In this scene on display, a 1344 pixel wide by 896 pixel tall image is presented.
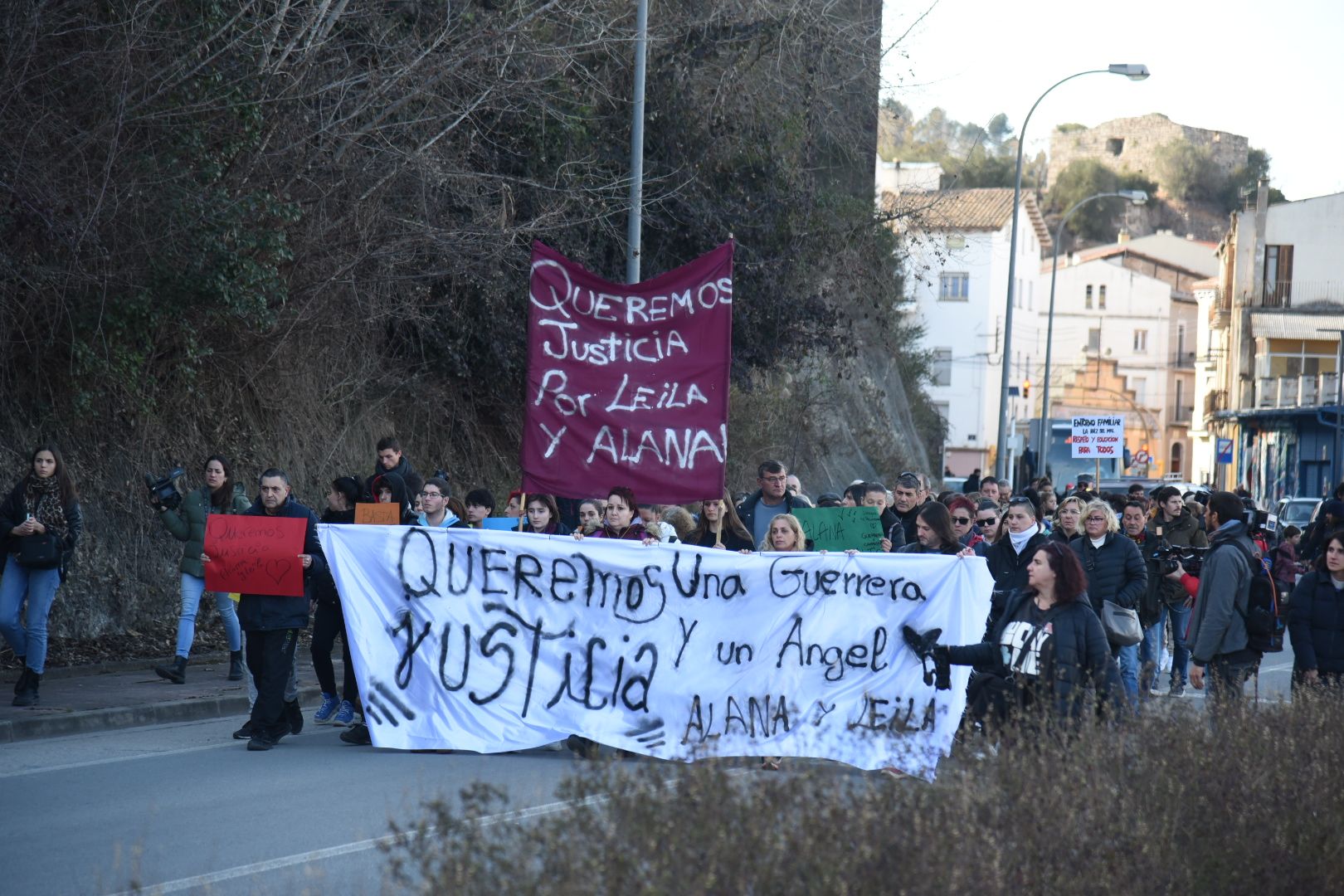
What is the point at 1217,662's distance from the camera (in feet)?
31.0

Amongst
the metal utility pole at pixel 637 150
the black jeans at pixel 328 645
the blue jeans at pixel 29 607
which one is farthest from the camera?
the metal utility pole at pixel 637 150

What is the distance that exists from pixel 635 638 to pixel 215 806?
8.90 ft

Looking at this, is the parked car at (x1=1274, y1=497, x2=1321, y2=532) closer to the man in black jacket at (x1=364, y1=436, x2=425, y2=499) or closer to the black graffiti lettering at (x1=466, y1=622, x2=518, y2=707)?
the man in black jacket at (x1=364, y1=436, x2=425, y2=499)

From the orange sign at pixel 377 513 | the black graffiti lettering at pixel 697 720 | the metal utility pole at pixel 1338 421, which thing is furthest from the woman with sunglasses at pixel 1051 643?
the metal utility pole at pixel 1338 421

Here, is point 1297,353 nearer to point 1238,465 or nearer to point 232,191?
point 1238,465

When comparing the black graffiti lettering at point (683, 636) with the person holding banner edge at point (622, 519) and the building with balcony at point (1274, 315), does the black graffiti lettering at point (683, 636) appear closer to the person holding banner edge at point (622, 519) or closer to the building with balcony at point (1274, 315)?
the person holding banner edge at point (622, 519)

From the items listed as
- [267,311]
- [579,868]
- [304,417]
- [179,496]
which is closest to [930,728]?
[579,868]

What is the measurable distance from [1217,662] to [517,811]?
5853 millimetres

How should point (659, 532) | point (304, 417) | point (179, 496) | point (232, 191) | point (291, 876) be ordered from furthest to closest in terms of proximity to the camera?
1. point (304, 417)
2. point (232, 191)
3. point (179, 496)
4. point (659, 532)
5. point (291, 876)

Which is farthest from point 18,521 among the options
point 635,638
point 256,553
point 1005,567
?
point 1005,567

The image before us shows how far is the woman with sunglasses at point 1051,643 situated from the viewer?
24.2ft

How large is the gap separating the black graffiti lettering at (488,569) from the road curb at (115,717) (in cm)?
308

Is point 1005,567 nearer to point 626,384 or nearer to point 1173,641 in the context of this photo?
point 626,384

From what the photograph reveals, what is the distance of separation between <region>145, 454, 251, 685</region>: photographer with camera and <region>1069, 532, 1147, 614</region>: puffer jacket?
615 cm
